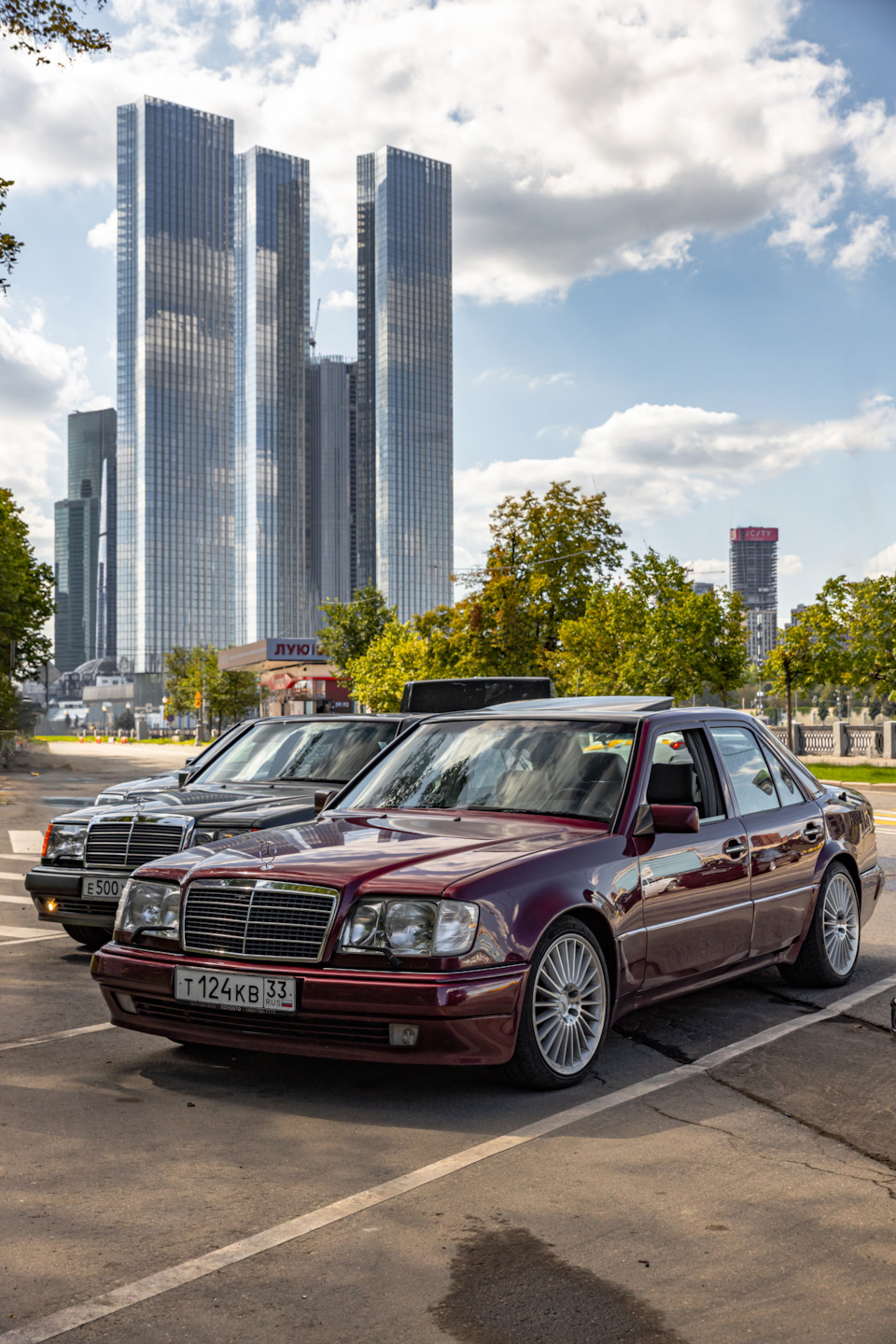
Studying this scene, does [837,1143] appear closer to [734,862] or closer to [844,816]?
[734,862]

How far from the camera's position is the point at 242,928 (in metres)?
5.06

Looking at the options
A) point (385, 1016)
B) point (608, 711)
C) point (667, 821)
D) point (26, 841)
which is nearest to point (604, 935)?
point (667, 821)

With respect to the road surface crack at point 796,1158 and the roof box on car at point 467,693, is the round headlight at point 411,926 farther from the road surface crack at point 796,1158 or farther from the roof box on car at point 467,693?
the roof box on car at point 467,693

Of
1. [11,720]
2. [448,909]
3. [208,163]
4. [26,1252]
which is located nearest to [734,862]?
[448,909]

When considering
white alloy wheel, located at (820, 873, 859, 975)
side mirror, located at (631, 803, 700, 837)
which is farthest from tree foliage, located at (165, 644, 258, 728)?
side mirror, located at (631, 803, 700, 837)

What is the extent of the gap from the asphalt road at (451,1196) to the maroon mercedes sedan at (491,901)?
329 mm

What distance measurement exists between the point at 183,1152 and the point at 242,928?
898mm

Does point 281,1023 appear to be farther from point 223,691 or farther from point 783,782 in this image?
point 223,691

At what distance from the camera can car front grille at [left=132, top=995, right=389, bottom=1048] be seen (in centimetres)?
478

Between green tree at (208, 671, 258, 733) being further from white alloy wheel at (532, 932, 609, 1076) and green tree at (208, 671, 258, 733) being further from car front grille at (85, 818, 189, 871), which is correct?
white alloy wheel at (532, 932, 609, 1076)

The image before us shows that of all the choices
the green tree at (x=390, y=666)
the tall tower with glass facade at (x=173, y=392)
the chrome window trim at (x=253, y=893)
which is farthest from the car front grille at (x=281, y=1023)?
the tall tower with glass facade at (x=173, y=392)

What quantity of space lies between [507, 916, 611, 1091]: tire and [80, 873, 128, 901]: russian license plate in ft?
12.1

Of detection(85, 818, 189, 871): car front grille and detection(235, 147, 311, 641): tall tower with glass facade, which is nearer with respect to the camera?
detection(85, 818, 189, 871): car front grille

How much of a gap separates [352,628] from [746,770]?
69.2m
